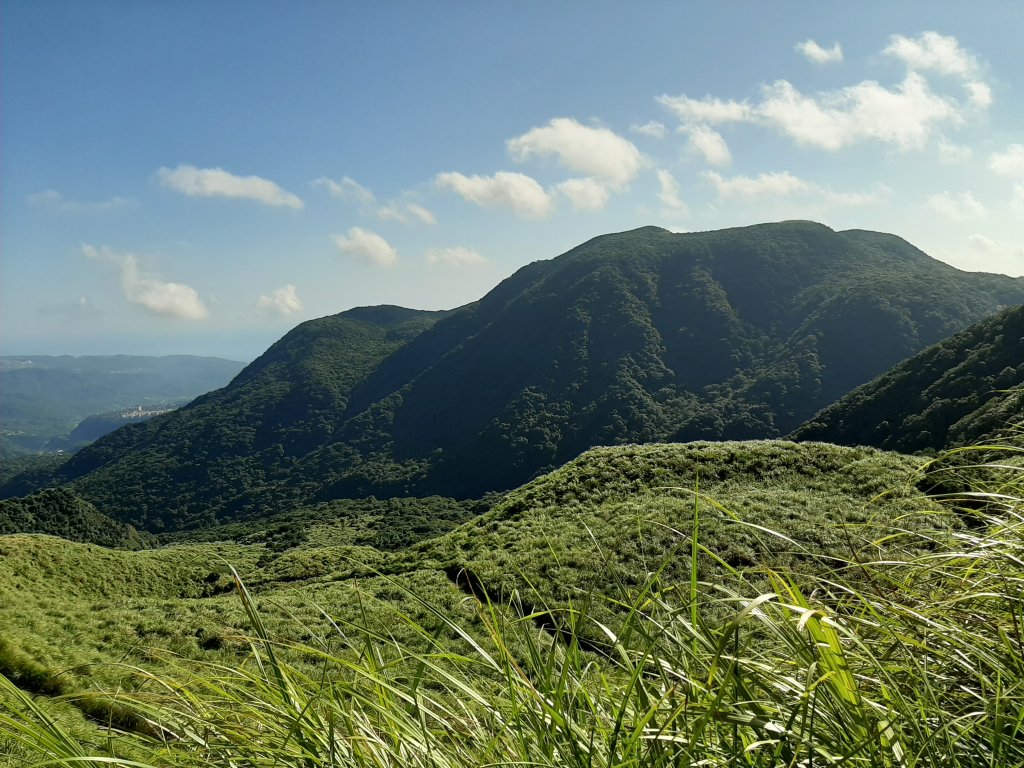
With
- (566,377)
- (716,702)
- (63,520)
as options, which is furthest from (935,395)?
(63,520)

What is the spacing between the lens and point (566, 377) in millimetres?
122938

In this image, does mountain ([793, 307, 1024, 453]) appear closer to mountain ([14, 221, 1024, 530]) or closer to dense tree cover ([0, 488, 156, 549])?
mountain ([14, 221, 1024, 530])

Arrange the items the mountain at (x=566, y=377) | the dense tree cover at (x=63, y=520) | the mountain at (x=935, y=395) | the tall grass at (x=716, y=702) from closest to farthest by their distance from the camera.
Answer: the tall grass at (x=716, y=702) < the mountain at (x=935, y=395) < the dense tree cover at (x=63, y=520) < the mountain at (x=566, y=377)

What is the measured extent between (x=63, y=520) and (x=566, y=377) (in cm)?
8753

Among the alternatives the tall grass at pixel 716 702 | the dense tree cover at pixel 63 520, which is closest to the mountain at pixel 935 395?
the tall grass at pixel 716 702

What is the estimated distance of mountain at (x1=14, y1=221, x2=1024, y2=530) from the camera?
10325 cm

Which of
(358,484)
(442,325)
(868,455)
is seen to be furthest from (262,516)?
(868,455)

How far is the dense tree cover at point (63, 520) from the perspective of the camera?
56.6 metres

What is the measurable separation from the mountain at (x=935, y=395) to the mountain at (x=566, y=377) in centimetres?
2845

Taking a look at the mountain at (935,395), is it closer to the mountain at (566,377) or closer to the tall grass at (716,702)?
the mountain at (566,377)

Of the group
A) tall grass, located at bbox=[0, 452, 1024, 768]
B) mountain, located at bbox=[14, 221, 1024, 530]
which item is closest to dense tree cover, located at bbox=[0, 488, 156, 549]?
mountain, located at bbox=[14, 221, 1024, 530]

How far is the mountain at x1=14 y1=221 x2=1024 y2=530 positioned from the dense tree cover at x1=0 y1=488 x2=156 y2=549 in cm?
4373

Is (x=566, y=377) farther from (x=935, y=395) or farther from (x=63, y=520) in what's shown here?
(x=63, y=520)

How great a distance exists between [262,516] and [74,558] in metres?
89.6
